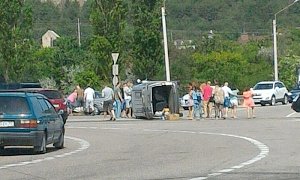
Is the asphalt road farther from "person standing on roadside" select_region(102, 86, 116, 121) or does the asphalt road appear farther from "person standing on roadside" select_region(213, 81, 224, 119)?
"person standing on roadside" select_region(102, 86, 116, 121)

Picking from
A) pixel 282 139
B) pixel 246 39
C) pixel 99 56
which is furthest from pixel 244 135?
pixel 246 39

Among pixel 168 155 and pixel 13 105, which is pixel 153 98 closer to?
pixel 13 105

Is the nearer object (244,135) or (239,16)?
(244,135)

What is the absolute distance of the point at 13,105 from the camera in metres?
23.0

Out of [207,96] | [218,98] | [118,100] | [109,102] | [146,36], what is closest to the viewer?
[218,98]

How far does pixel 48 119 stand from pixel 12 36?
37949 mm

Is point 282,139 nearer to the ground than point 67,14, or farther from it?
nearer to the ground

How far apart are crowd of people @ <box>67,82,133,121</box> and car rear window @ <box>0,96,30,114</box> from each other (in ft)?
62.6

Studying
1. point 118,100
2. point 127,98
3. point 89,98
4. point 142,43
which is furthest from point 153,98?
point 142,43

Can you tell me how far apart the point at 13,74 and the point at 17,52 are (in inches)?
61.9

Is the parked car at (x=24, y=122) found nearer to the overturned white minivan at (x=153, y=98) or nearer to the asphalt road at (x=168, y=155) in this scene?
the asphalt road at (x=168, y=155)

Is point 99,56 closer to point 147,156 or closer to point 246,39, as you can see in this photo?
Answer: point 147,156

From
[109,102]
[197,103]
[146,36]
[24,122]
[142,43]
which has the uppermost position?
[146,36]

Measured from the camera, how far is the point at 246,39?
429 ft
